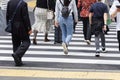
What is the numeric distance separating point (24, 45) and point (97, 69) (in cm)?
175

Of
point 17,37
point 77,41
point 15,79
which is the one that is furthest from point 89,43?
point 15,79

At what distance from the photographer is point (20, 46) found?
424 inches

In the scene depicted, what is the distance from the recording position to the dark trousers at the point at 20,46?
10734mm

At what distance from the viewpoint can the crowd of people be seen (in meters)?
10.8

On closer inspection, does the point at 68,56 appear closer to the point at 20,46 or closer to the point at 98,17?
the point at 98,17

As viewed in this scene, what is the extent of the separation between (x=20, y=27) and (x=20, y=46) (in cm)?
43

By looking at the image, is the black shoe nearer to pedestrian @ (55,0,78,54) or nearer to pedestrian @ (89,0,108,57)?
pedestrian @ (55,0,78,54)

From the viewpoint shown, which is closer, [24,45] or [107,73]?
[107,73]

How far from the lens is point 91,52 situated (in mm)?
13203

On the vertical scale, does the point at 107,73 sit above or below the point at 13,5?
below

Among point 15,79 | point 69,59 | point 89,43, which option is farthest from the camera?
point 89,43

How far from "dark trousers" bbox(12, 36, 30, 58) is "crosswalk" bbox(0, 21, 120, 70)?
0.39 m

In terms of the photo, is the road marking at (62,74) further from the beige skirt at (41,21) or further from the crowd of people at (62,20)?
the beige skirt at (41,21)

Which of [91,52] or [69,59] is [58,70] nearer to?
[69,59]
